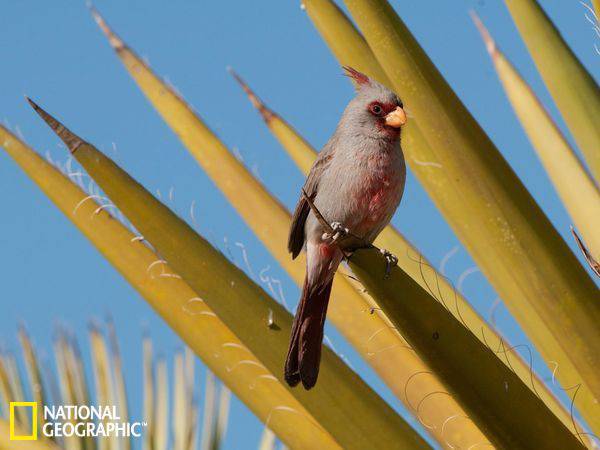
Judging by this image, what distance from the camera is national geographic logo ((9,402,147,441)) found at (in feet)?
10.2

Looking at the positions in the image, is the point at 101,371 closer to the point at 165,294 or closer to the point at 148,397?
the point at 148,397

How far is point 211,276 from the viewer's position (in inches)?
81.0

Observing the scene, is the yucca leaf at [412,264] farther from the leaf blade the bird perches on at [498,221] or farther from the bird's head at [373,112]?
the leaf blade the bird perches on at [498,221]

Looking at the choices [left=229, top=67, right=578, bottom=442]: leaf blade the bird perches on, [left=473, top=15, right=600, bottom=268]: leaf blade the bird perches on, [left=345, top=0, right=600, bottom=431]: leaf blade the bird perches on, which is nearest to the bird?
[left=229, top=67, right=578, bottom=442]: leaf blade the bird perches on

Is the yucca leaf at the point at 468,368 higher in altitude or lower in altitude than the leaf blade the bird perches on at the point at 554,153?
lower

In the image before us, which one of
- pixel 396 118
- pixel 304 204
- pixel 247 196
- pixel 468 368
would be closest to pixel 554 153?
pixel 396 118

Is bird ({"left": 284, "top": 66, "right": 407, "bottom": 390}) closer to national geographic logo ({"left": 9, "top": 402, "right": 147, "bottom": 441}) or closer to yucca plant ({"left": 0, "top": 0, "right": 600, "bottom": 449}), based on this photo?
yucca plant ({"left": 0, "top": 0, "right": 600, "bottom": 449})

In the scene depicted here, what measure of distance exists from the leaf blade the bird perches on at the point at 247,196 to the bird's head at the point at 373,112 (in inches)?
12.5

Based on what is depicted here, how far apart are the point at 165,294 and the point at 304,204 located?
66cm

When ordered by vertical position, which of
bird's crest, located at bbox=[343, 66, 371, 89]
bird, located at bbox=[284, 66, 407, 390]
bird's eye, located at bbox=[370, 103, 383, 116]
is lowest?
bird, located at bbox=[284, 66, 407, 390]

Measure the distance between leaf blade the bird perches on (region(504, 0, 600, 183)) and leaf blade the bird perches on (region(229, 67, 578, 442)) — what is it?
1.51ft

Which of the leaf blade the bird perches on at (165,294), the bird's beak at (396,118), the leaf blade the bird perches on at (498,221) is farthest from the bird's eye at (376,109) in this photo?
the leaf blade the bird perches on at (165,294)

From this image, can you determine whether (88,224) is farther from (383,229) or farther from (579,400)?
(579,400)

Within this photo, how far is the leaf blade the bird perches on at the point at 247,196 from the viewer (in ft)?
8.39
